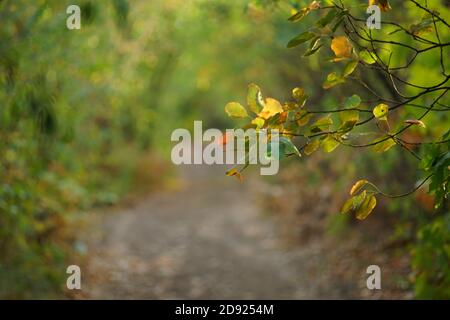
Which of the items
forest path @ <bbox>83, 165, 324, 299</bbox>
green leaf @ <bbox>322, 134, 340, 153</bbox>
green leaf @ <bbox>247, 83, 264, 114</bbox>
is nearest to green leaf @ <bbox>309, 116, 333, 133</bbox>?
green leaf @ <bbox>322, 134, 340, 153</bbox>

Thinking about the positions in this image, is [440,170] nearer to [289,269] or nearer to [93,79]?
[289,269]

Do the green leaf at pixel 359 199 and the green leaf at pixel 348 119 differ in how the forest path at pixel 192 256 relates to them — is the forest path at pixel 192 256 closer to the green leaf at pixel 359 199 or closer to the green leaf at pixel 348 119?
the green leaf at pixel 359 199

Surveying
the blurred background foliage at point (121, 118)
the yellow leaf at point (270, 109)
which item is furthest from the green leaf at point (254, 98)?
the blurred background foliage at point (121, 118)

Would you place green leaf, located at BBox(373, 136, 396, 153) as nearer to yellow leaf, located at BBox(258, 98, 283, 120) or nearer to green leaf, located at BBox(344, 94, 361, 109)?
green leaf, located at BBox(344, 94, 361, 109)

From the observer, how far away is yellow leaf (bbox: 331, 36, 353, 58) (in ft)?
9.79

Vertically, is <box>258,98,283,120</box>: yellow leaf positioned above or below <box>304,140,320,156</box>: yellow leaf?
above

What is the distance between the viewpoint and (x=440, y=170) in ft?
9.36

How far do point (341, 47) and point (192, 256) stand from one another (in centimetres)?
713

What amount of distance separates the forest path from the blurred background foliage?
733 millimetres

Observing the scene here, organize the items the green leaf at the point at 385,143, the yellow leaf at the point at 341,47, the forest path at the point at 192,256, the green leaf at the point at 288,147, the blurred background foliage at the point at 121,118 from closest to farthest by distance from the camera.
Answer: the green leaf at the point at 288,147, the yellow leaf at the point at 341,47, the green leaf at the point at 385,143, the blurred background foliage at the point at 121,118, the forest path at the point at 192,256

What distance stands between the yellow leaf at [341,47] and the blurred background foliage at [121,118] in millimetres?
1712

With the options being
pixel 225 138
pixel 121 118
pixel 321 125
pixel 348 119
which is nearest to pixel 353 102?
pixel 348 119

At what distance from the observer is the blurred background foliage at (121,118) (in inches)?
217
